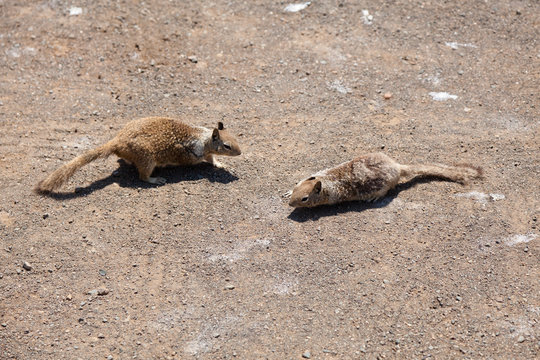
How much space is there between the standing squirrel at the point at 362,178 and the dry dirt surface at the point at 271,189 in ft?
0.68

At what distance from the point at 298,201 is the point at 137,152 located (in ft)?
8.97

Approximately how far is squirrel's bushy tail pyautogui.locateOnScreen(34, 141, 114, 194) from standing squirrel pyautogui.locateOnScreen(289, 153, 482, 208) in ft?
10.2

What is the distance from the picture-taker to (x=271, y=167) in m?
10.1

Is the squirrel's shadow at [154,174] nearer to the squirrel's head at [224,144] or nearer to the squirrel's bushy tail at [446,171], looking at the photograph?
the squirrel's head at [224,144]

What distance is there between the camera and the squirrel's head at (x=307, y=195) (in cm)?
887

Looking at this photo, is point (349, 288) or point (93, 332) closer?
point (93, 332)

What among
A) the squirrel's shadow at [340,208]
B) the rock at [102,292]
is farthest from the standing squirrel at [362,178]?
the rock at [102,292]

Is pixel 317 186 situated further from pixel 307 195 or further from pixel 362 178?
pixel 362 178

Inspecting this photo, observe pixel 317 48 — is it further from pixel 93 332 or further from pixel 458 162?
pixel 93 332

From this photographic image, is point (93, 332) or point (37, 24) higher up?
point (37, 24)

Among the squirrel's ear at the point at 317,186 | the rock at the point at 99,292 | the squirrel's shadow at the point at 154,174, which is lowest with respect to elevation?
the rock at the point at 99,292

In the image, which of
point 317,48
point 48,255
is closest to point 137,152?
point 48,255

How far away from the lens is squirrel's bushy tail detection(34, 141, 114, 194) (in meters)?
9.16

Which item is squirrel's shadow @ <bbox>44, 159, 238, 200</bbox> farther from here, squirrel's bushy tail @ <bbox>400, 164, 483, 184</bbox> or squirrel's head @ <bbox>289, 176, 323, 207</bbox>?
squirrel's bushy tail @ <bbox>400, 164, 483, 184</bbox>
